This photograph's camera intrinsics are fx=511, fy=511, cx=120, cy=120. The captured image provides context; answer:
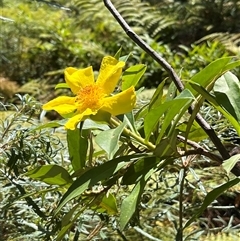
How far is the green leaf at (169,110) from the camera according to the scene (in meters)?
0.34

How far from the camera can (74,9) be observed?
3695mm

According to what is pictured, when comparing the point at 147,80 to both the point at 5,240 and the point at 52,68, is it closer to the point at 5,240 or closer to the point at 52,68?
the point at 52,68

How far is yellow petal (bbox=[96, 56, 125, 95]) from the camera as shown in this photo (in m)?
0.37

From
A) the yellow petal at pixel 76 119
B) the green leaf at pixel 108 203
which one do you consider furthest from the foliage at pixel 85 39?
the yellow petal at pixel 76 119

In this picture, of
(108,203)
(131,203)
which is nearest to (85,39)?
(108,203)

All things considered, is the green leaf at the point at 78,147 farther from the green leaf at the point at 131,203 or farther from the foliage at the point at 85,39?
the foliage at the point at 85,39

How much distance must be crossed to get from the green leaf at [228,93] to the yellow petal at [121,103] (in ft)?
0.23

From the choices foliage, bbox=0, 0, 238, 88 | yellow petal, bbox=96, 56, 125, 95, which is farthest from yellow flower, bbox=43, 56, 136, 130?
foliage, bbox=0, 0, 238, 88

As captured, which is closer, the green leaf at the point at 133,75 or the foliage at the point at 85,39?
the green leaf at the point at 133,75

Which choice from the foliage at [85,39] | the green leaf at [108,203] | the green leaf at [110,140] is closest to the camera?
the green leaf at [110,140]

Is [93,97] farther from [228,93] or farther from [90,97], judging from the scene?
[228,93]

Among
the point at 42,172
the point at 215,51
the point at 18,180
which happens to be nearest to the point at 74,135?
the point at 42,172

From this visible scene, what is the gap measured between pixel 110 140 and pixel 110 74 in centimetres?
6

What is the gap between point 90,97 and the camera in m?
0.36
